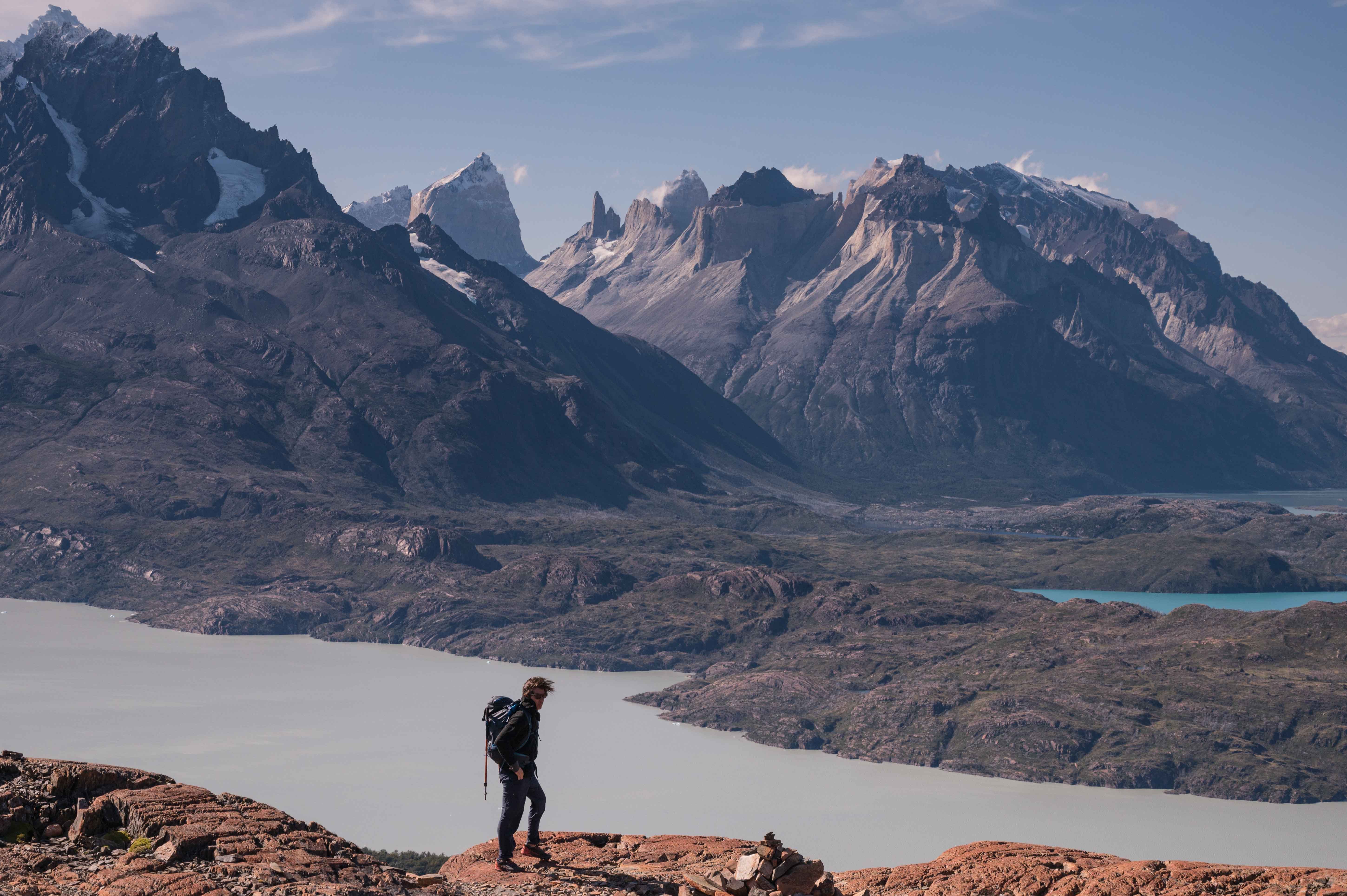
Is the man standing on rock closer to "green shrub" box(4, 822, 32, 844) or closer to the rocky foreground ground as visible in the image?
the rocky foreground ground

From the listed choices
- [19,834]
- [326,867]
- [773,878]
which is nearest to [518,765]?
[326,867]

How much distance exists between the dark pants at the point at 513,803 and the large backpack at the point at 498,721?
0.36 metres

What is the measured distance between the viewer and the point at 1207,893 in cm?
3316

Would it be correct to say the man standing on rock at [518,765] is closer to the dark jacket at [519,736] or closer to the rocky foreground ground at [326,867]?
the dark jacket at [519,736]

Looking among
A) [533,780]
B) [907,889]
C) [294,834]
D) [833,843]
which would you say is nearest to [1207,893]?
[907,889]

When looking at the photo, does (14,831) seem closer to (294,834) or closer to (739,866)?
(294,834)

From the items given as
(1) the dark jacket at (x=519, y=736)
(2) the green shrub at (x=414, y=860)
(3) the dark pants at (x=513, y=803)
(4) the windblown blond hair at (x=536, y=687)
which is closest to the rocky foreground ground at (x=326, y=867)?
(3) the dark pants at (x=513, y=803)

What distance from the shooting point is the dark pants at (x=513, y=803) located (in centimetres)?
3497

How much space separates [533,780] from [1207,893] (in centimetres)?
1619

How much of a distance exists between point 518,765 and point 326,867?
5.67 m

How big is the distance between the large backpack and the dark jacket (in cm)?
4

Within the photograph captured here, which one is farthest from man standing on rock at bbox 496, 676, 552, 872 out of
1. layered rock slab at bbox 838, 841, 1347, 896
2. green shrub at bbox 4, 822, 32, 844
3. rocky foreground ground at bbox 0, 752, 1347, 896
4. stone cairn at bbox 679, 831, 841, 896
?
green shrub at bbox 4, 822, 32, 844

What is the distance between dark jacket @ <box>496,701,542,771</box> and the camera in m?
35.2

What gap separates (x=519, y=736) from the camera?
116ft
